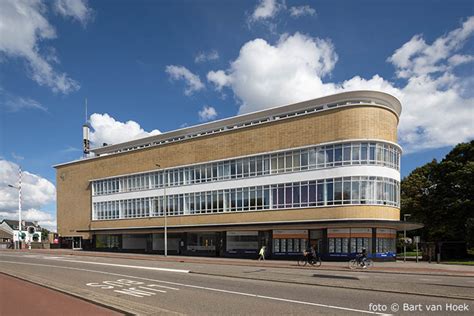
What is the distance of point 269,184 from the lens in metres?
39.7

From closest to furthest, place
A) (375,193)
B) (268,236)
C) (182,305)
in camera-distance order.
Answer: (182,305) → (375,193) → (268,236)

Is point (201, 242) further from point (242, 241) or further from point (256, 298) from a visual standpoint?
point (256, 298)

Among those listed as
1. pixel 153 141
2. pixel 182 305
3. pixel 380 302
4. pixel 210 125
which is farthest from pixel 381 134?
pixel 153 141

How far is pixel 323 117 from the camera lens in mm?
36656

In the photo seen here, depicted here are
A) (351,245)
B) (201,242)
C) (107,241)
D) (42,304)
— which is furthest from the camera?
(107,241)

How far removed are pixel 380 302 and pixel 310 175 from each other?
2515 cm

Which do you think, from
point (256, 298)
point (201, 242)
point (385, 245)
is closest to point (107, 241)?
point (201, 242)

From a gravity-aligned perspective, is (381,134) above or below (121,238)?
above

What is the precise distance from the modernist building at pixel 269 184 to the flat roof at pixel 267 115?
127mm

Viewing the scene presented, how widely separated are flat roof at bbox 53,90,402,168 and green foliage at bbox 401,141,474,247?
10989 mm

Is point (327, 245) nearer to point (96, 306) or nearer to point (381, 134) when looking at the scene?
point (381, 134)

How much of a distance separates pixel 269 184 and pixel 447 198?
74.7 ft

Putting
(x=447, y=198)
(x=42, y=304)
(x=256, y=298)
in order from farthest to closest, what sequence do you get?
(x=447, y=198) → (x=256, y=298) → (x=42, y=304)

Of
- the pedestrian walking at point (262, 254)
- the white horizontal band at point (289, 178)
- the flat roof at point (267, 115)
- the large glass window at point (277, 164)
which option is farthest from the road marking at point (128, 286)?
the flat roof at point (267, 115)
